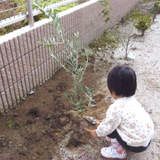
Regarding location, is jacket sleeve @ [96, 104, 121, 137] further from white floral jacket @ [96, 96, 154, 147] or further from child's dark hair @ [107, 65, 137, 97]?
child's dark hair @ [107, 65, 137, 97]

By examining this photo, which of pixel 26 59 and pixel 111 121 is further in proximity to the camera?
pixel 26 59

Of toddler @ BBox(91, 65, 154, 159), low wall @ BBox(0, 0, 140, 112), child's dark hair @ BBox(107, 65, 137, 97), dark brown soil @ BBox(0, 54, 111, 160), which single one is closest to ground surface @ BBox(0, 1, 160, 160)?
dark brown soil @ BBox(0, 54, 111, 160)

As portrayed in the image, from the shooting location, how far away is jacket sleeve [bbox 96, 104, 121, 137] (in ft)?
6.08

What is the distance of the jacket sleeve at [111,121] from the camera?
1854 mm

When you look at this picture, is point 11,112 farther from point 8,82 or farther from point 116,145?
point 116,145

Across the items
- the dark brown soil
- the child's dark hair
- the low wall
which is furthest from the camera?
the low wall

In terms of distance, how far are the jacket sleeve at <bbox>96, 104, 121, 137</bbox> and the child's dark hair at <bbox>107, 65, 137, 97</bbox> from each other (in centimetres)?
17

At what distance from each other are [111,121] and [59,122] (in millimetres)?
911

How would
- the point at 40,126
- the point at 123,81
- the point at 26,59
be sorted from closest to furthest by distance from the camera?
1. the point at 123,81
2. the point at 40,126
3. the point at 26,59

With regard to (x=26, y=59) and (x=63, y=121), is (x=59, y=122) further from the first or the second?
(x=26, y=59)

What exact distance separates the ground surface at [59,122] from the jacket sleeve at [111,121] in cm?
47

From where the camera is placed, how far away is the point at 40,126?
251 centimetres

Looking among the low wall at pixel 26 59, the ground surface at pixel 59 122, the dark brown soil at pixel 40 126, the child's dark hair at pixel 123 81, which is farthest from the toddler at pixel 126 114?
the low wall at pixel 26 59

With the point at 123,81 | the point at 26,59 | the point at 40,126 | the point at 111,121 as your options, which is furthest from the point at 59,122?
the point at 123,81
